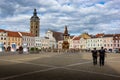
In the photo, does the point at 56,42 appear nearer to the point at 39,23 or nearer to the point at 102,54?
the point at 39,23

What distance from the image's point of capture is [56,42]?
13762cm

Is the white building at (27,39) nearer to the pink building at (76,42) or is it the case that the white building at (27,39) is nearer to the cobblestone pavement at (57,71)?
the pink building at (76,42)

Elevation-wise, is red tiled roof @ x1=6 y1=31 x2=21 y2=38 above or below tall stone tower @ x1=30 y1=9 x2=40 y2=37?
below

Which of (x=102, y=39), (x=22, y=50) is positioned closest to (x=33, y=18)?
(x=102, y=39)

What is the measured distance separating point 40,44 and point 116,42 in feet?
159

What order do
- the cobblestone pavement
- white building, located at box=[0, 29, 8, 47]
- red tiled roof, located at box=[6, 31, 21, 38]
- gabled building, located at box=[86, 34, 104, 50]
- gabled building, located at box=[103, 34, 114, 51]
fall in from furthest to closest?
gabled building, located at box=[86, 34, 104, 50] < gabled building, located at box=[103, 34, 114, 51] < red tiled roof, located at box=[6, 31, 21, 38] < white building, located at box=[0, 29, 8, 47] < the cobblestone pavement

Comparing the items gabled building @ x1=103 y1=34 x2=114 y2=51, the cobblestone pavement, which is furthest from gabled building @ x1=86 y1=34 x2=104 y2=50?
the cobblestone pavement

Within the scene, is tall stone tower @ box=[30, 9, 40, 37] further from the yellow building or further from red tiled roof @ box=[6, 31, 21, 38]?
the yellow building

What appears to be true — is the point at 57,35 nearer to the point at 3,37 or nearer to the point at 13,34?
the point at 13,34

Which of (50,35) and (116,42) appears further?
(50,35)

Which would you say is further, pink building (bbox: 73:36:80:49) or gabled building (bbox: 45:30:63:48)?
gabled building (bbox: 45:30:63:48)

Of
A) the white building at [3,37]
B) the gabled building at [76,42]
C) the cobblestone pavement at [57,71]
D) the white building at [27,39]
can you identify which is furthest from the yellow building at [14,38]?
the cobblestone pavement at [57,71]

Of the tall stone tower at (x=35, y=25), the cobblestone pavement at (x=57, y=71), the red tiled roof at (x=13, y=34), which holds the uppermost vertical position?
the tall stone tower at (x=35, y=25)

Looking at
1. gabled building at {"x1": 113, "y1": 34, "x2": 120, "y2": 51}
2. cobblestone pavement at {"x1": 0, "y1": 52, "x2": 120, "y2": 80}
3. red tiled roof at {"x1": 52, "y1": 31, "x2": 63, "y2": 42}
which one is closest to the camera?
cobblestone pavement at {"x1": 0, "y1": 52, "x2": 120, "y2": 80}
